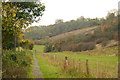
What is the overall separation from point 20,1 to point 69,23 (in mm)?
130176

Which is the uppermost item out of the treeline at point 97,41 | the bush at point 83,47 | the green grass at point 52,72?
the treeline at point 97,41

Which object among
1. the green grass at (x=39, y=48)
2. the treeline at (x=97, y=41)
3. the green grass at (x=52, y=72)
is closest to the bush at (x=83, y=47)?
the treeline at (x=97, y=41)

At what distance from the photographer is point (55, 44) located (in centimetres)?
8562

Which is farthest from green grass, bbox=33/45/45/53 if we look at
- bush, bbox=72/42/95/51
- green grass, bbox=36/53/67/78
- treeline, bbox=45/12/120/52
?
green grass, bbox=36/53/67/78

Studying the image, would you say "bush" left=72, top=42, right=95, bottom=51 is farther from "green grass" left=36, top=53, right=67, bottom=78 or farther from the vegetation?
"green grass" left=36, top=53, right=67, bottom=78

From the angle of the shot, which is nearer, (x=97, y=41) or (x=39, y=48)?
(x=97, y=41)

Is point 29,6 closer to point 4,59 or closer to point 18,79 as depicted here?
point 4,59

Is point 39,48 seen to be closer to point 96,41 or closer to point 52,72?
point 96,41

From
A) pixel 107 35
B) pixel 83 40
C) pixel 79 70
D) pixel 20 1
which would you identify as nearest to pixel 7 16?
pixel 20 1

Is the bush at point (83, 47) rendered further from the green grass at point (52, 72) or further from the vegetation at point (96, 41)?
the green grass at point (52, 72)

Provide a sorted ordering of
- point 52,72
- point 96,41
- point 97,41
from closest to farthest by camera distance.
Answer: point 52,72 → point 97,41 → point 96,41

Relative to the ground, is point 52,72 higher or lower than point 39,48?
lower

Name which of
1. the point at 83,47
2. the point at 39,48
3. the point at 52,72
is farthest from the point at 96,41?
the point at 52,72

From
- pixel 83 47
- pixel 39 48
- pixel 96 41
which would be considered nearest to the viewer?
pixel 83 47
